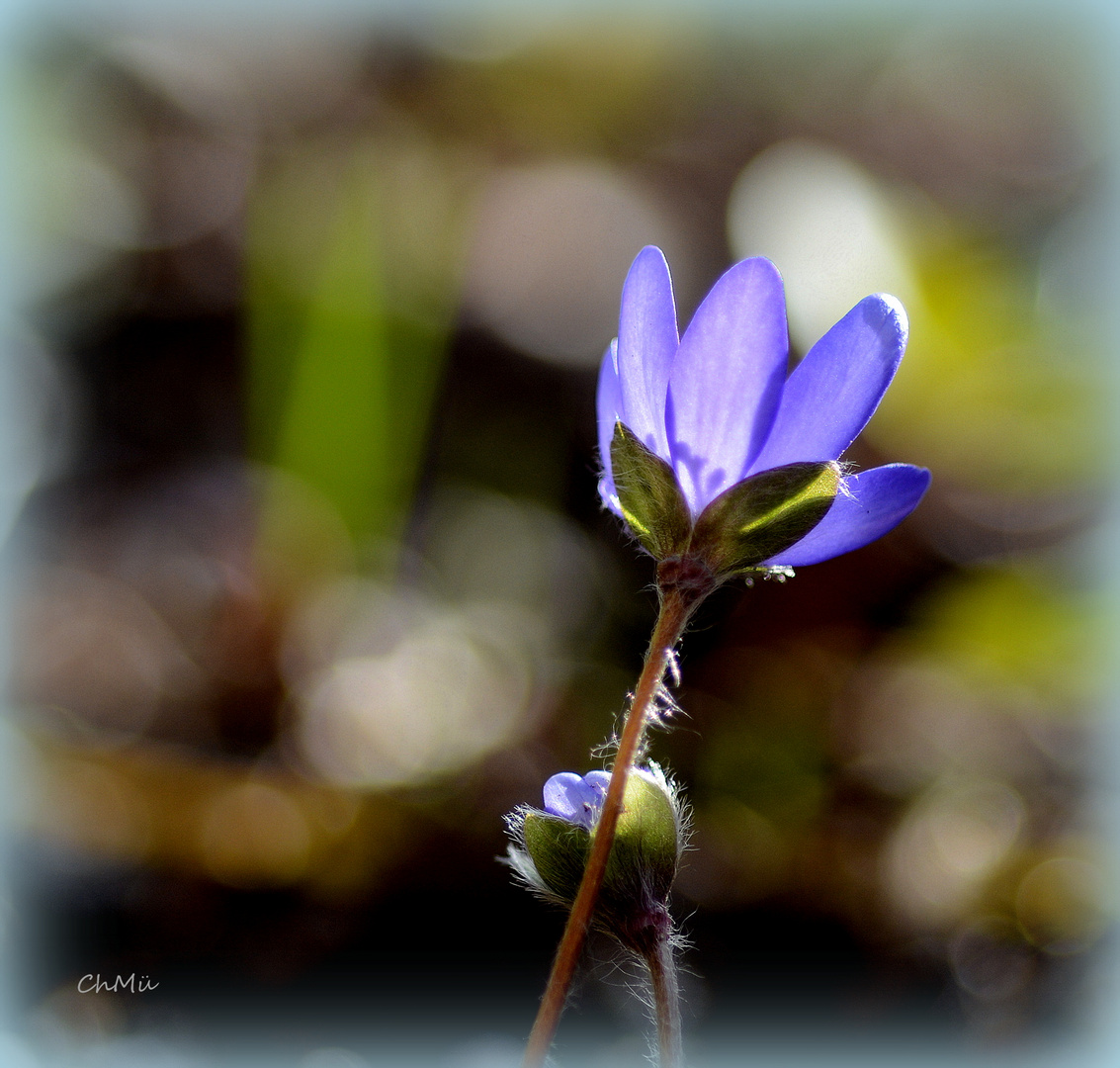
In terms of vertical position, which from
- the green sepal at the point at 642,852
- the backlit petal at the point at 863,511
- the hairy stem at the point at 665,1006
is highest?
the backlit petal at the point at 863,511

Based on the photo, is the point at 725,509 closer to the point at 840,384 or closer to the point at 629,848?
the point at 840,384

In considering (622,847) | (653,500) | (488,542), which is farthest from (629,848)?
(488,542)

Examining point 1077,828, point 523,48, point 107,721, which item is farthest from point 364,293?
point 1077,828

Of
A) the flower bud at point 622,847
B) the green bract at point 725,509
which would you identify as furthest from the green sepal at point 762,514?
the flower bud at point 622,847

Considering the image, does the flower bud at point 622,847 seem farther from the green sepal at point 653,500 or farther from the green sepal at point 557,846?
the green sepal at point 653,500

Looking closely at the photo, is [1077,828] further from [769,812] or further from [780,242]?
[780,242]

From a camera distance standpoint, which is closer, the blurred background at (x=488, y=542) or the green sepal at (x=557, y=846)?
the green sepal at (x=557, y=846)
